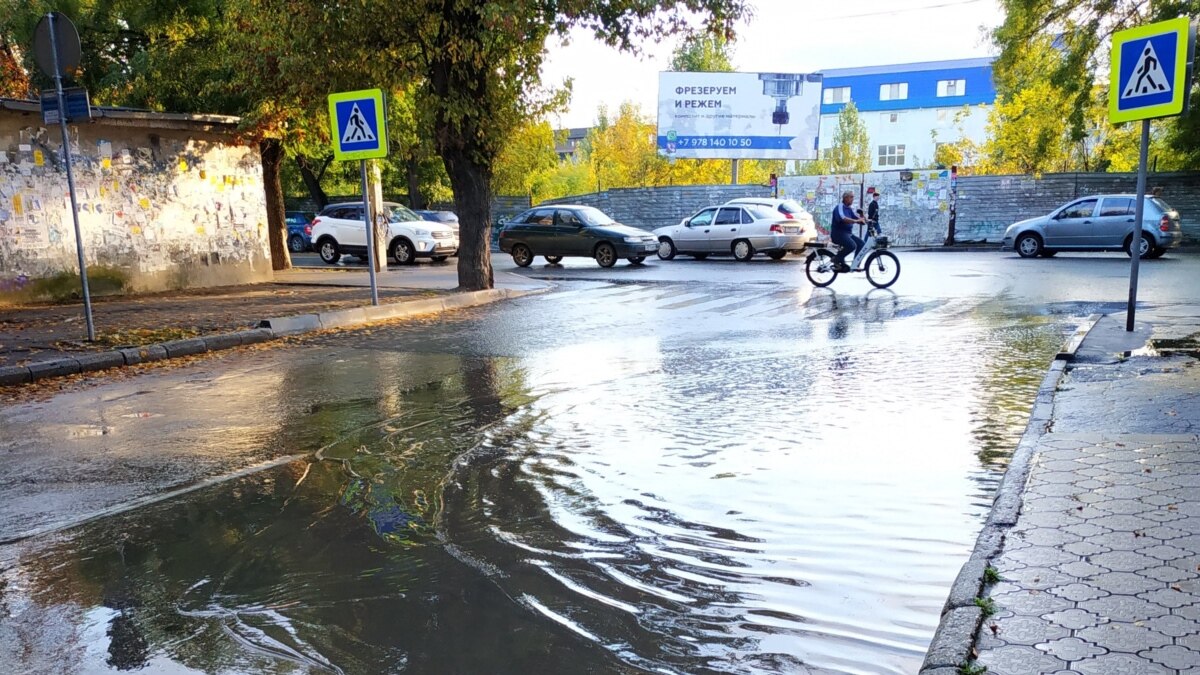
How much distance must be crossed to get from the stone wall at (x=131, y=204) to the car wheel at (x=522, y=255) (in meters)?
7.22

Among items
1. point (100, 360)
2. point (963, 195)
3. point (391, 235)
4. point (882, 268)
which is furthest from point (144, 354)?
point (963, 195)

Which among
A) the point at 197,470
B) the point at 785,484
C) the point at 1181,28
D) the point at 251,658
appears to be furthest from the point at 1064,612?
the point at 1181,28

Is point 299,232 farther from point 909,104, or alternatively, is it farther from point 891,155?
point 909,104

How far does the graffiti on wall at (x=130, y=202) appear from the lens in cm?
1362

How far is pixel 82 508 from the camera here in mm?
4699

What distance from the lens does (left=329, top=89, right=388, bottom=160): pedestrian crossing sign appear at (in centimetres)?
1238

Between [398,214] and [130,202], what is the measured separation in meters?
11.0

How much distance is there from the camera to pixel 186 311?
1293cm

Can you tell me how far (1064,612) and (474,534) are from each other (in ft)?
8.27

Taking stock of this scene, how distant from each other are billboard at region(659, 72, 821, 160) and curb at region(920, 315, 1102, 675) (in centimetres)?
3076

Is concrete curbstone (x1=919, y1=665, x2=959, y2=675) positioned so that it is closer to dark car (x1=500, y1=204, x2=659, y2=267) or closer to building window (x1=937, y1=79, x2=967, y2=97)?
dark car (x1=500, y1=204, x2=659, y2=267)

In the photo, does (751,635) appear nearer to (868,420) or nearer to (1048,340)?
(868,420)

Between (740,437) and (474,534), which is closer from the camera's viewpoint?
(474,534)

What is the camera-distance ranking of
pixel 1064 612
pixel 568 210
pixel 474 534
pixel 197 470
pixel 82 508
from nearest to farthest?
pixel 1064 612 → pixel 474 534 → pixel 82 508 → pixel 197 470 → pixel 568 210
